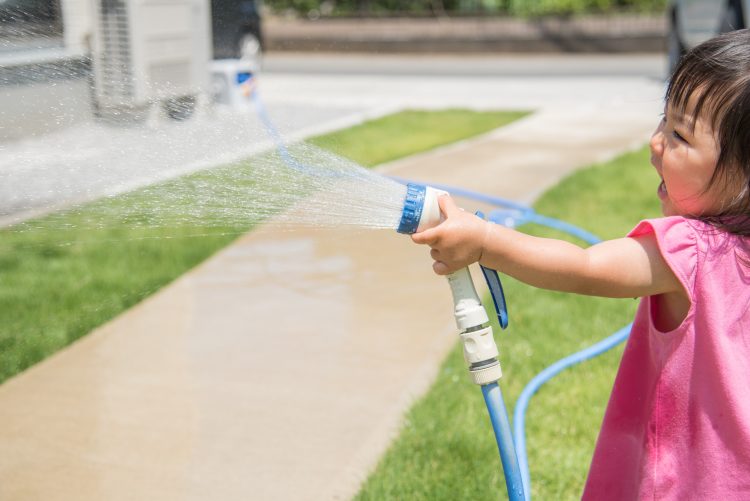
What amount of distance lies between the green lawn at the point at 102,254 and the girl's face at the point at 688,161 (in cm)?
84

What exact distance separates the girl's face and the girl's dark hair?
12 mm

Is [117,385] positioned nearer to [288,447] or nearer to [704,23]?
[288,447]

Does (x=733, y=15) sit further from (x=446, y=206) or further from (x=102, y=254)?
(x=446, y=206)

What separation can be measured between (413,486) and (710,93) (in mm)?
1437

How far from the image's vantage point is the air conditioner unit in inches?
212

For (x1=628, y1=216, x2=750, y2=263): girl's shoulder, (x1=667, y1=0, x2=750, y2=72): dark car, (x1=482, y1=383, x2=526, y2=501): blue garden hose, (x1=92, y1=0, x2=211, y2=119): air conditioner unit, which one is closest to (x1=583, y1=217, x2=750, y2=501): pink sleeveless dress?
(x1=628, y1=216, x2=750, y2=263): girl's shoulder

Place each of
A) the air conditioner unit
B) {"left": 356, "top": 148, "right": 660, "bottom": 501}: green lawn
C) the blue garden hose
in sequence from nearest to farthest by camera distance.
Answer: the blue garden hose < {"left": 356, "top": 148, "right": 660, "bottom": 501}: green lawn < the air conditioner unit

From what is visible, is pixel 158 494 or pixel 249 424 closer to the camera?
pixel 158 494

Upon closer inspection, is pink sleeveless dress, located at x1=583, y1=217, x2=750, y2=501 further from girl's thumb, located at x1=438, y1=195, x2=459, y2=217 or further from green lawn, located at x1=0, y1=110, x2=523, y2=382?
green lawn, located at x1=0, y1=110, x2=523, y2=382

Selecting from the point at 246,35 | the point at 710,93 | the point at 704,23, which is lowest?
the point at 246,35

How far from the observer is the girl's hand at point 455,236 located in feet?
5.16

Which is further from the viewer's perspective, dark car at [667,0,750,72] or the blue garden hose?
dark car at [667,0,750,72]

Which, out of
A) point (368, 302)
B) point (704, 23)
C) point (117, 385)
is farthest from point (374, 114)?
point (117, 385)

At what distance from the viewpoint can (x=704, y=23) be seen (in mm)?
10078
